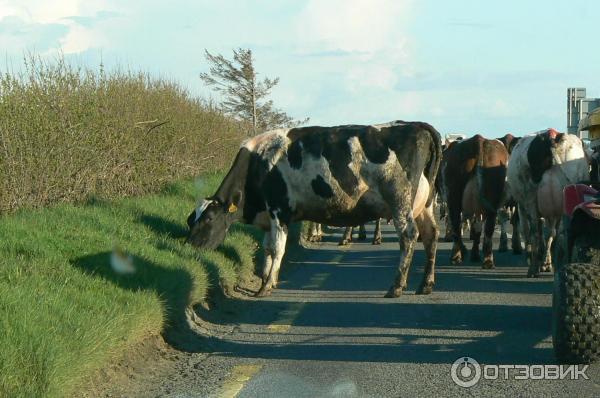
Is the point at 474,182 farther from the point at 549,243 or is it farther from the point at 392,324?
the point at 392,324

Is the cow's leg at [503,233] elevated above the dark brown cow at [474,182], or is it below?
below

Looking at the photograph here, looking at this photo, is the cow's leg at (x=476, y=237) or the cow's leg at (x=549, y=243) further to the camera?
the cow's leg at (x=476, y=237)

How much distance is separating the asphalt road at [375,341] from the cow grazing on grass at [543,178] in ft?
1.88

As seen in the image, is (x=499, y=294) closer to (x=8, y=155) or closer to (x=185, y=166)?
(x=8, y=155)

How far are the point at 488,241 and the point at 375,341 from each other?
21.8 feet

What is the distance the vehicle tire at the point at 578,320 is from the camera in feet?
24.4

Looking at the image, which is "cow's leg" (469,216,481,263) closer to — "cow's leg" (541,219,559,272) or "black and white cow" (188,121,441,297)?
"cow's leg" (541,219,559,272)

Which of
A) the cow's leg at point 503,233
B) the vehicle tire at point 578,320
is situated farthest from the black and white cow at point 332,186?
the cow's leg at point 503,233

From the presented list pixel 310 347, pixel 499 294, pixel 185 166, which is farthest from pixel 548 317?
pixel 185 166

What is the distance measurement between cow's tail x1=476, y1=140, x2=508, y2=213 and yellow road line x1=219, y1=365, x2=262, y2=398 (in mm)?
8944

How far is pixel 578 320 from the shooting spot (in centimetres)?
744

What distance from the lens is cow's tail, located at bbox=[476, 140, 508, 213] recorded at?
16.5 meters

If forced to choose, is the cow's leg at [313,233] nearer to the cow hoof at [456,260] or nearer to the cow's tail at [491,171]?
the cow's tail at [491,171]

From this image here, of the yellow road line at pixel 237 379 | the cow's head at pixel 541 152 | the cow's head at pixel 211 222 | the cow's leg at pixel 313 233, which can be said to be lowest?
the cow's leg at pixel 313 233
